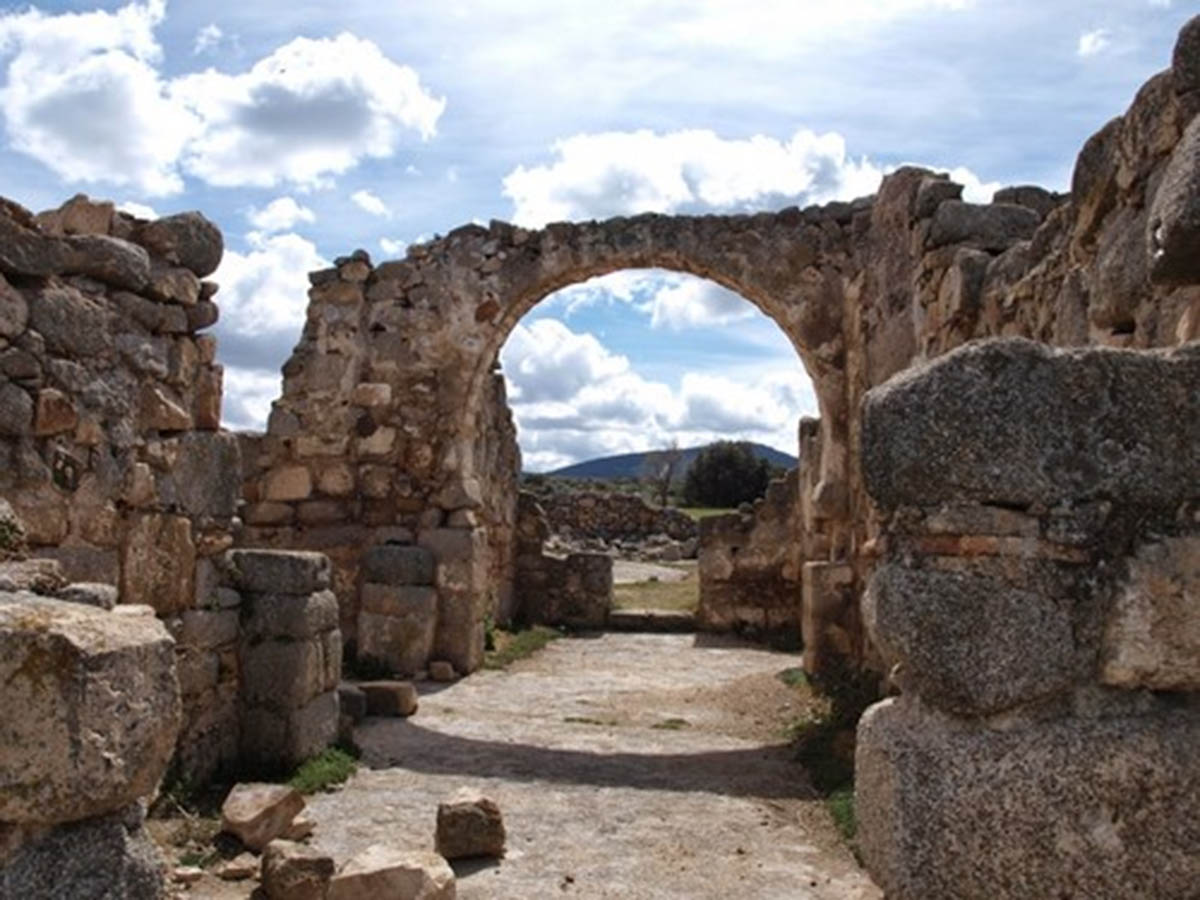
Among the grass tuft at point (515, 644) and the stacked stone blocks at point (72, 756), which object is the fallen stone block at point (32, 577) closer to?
the stacked stone blocks at point (72, 756)

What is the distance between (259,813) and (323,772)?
4.05 feet

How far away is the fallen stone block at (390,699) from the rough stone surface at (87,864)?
5.86 meters

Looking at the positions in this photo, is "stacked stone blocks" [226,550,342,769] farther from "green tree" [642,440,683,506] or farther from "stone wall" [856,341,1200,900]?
"green tree" [642,440,683,506]

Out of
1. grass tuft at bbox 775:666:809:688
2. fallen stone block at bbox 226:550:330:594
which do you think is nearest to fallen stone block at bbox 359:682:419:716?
fallen stone block at bbox 226:550:330:594

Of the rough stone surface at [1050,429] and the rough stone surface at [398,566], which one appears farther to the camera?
the rough stone surface at [398,566]

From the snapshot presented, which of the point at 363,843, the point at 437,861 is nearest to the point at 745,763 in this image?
the point at 363,843

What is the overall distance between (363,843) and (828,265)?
6.75m

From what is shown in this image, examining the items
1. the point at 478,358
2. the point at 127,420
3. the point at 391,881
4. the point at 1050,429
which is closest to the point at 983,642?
the point at 1050,429

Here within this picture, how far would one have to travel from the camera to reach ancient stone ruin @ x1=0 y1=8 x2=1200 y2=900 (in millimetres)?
2391

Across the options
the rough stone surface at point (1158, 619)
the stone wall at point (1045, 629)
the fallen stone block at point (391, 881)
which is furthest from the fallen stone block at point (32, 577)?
the rough stone surface at point (1158, 619)

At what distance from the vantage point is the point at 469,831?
16.7 ft

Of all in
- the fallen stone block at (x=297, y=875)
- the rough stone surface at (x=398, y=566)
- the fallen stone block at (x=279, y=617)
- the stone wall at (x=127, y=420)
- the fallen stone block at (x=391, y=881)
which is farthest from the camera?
the rough stone surface at (x=398, y=566)

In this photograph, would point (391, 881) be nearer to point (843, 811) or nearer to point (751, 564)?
point (843, 811)

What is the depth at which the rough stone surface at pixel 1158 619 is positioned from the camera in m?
2.39
